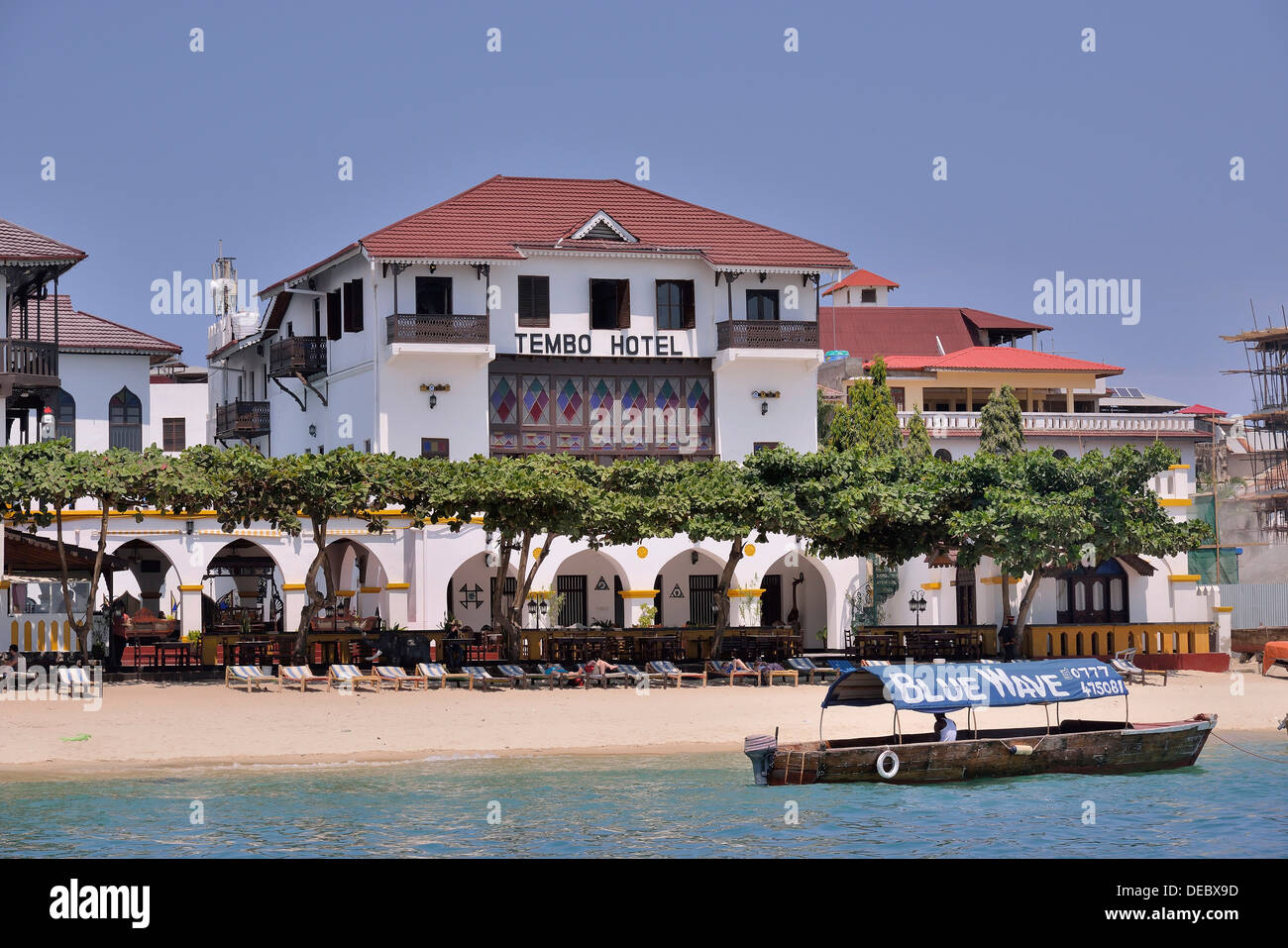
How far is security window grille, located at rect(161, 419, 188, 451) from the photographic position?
2596 inches

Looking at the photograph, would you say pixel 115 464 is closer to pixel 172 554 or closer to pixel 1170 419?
pixel 172 554

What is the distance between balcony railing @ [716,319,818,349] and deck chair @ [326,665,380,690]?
18713 mm

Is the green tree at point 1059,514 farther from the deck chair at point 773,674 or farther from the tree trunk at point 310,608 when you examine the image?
the tree trunk at point 310,608

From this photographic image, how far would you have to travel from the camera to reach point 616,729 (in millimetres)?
29109

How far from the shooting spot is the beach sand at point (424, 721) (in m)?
25.8

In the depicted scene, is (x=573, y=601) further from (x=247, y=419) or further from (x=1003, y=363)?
(x=1003, y=363)

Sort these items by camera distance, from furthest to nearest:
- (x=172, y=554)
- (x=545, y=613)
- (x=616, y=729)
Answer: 1. (x=545, y=613)
2. (x=172, y=554)
3. (x=616, y=729)

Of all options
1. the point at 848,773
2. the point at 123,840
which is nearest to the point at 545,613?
the point at 848,773

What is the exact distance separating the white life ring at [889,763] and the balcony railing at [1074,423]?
134ft

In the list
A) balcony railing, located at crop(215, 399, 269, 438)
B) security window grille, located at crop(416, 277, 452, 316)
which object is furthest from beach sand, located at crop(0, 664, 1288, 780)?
balcony railing, located at crop(215, 399, 269, 438)

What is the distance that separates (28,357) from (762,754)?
Result: 2167 centimetres

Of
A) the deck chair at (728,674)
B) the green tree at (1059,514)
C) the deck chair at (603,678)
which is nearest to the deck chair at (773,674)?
the deck chair at (728,674)
